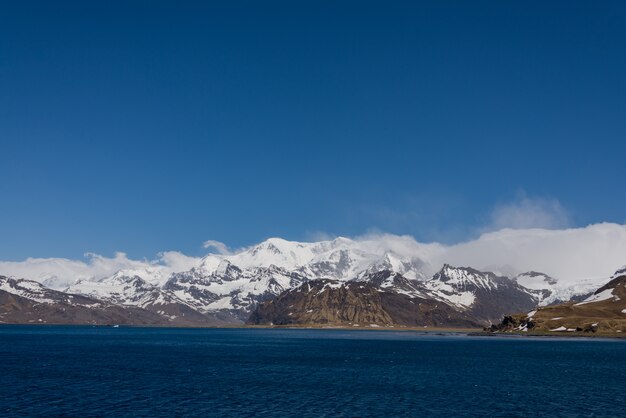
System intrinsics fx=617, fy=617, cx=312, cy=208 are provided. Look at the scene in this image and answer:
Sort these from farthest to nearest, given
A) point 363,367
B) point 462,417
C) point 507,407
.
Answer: point 363,367
point 507,407
point 462,417

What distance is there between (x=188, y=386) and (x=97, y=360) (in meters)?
65.2

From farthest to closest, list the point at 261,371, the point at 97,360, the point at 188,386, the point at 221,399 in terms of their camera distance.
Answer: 1. the point at 97,360
2. the point at 261,371
3. the point at 188,386
4. the point at 221,399

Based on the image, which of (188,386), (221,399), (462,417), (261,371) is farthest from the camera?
(261,371)

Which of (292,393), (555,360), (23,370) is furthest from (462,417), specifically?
(555,360)

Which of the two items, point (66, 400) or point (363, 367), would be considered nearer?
point (66, 400)

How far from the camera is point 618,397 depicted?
89562mm

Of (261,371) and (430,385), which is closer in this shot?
(430,385)

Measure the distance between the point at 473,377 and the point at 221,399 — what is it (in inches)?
2117

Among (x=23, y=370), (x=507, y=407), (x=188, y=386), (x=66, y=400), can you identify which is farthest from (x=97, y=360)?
(x=507, y=407)

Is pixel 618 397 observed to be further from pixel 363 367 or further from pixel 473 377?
pixel 363 367

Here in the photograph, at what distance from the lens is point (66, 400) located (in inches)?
3260

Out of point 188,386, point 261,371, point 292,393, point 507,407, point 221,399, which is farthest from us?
A: point 261,371

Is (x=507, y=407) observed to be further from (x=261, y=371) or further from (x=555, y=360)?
(x=555, y=360)

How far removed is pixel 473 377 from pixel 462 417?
152 feet
